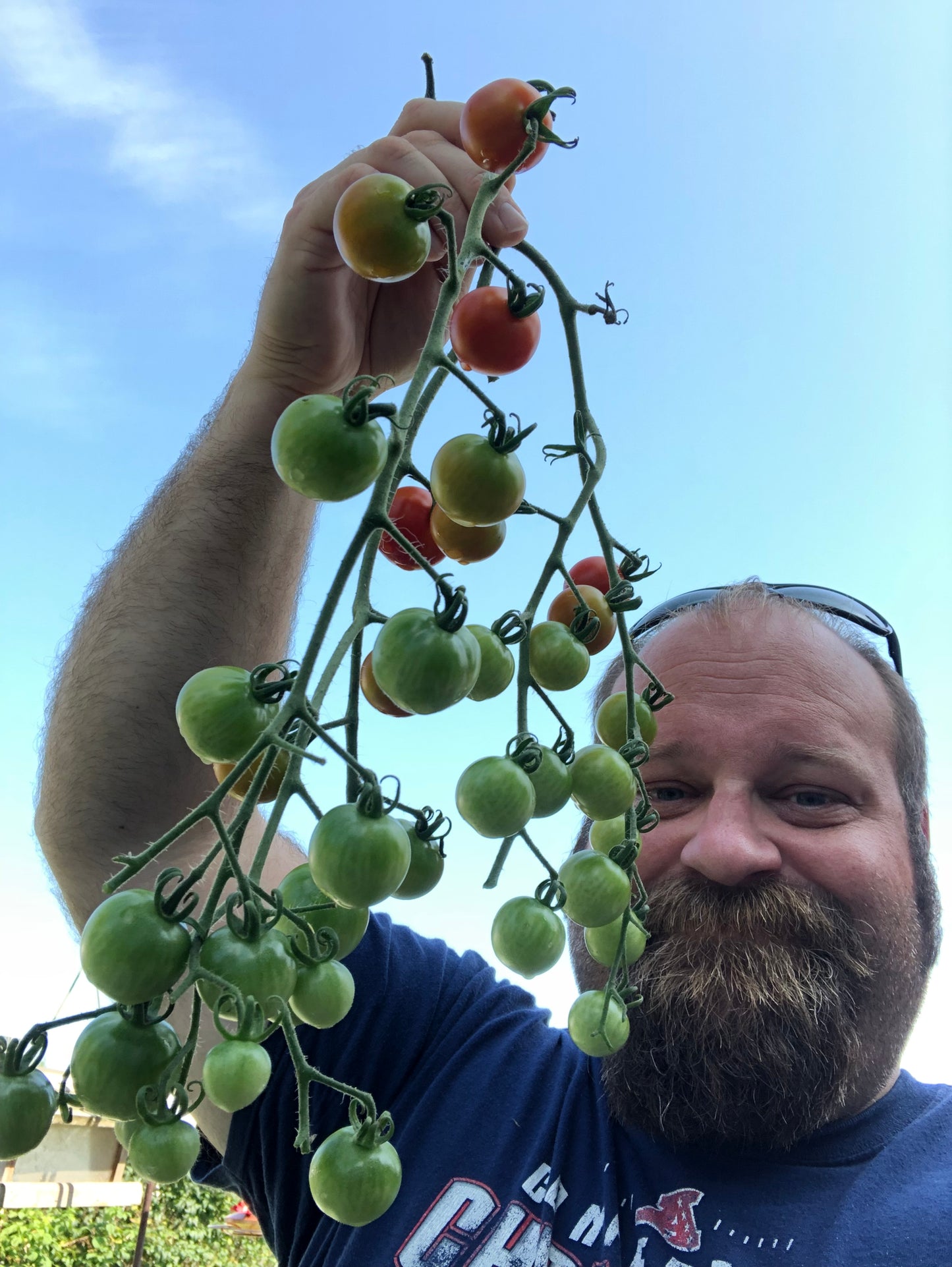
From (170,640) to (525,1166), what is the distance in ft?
3.49

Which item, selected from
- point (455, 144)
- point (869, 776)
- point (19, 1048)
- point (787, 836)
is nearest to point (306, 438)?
point (19, 1048)

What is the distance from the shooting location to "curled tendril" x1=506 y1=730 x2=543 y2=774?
569 millimetres

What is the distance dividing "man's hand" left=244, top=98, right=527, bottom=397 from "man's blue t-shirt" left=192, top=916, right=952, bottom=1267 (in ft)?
3.81

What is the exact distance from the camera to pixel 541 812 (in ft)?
1.99

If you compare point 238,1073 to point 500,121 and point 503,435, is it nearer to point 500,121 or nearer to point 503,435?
point 503,435

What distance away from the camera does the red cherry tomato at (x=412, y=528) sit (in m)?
0.71

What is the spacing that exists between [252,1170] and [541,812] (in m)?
1.51

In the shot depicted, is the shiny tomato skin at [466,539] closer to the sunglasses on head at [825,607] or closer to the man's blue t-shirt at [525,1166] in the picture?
the man's blue t-shirt at [525,1166]

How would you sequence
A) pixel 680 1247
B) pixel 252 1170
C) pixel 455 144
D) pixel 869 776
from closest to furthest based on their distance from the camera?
pixel 455 144, pixel 680 1247, pixel 252 1170, pixel 869 776

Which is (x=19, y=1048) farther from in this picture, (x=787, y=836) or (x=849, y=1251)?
(x=787, y=836)

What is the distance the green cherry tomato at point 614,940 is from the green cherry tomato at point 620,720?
135mm

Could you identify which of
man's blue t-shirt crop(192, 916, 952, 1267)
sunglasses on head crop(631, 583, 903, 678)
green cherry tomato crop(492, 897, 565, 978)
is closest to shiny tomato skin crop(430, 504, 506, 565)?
green cherry tomato crop(492, 897, 565, 978)

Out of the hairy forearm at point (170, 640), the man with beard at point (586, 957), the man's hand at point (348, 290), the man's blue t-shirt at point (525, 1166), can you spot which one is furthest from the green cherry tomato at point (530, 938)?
the man's blue t-shirt at point (525, 1166)

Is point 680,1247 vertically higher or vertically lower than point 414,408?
lower
